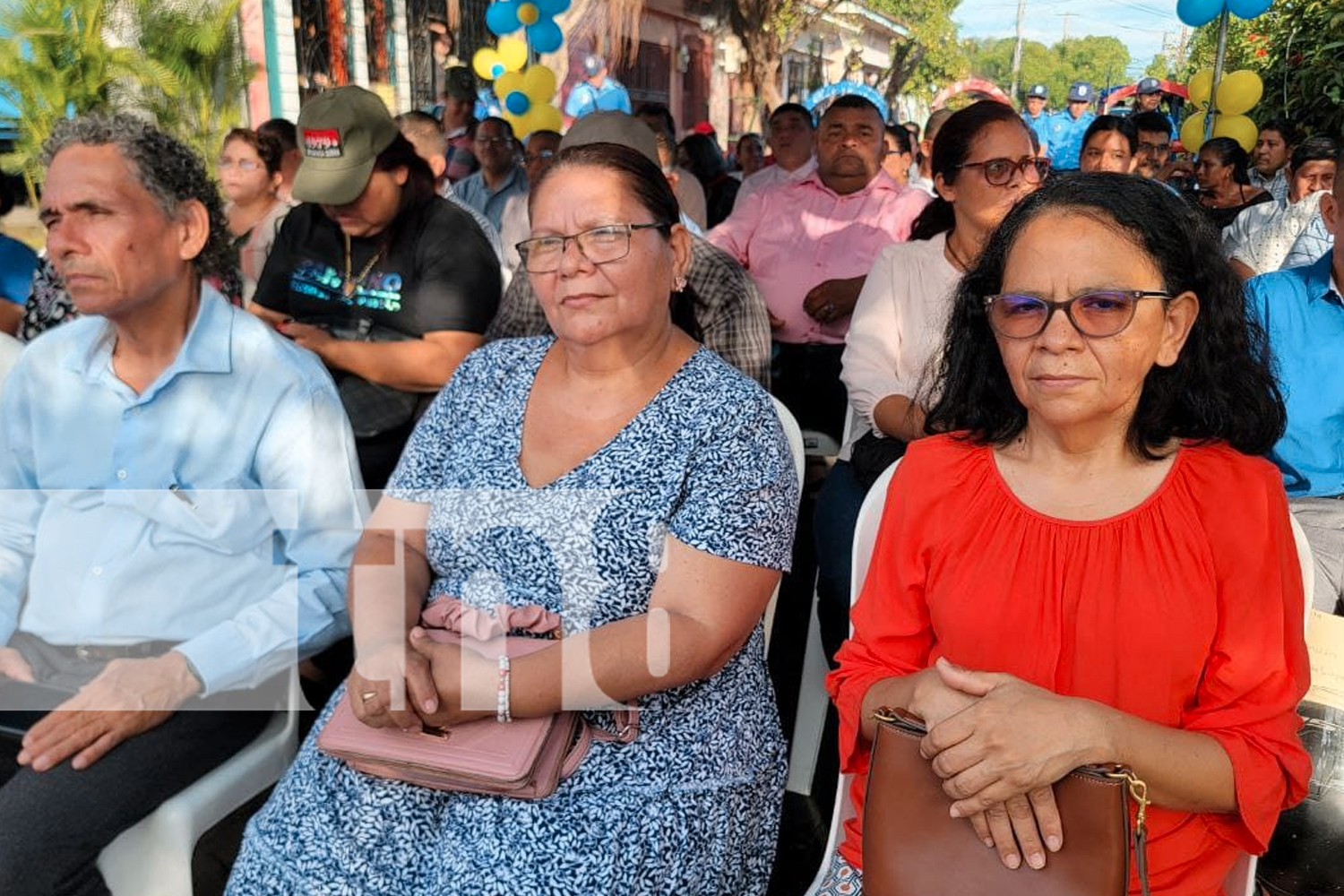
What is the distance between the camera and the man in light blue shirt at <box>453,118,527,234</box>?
631 cm

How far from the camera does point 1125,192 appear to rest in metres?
1.39

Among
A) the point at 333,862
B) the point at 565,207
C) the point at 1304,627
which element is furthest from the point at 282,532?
the point at 1304,627

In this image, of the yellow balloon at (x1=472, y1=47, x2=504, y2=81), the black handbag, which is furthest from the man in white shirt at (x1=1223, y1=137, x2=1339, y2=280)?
the yellow balloon at (x1=472, y1=47, x2=504, y2=81)

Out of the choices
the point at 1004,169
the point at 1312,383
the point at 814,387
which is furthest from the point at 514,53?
the point at 1312,383

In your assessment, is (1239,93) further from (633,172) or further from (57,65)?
(57,65)

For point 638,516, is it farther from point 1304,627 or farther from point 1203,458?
point 1304,627

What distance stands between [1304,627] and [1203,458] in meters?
0.27

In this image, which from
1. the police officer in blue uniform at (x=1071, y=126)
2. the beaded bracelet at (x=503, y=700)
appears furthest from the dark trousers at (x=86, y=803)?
the police officer in blue uniform at (x=1071, y=126)

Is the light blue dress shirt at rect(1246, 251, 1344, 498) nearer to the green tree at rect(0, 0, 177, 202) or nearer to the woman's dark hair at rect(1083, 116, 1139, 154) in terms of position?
the woman's dark hair at rect(1083, 116, 1139, 154)

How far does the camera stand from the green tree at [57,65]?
28.7 ft

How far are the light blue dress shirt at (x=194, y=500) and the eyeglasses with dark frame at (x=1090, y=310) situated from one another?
128cm

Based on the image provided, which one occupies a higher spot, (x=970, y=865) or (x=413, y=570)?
Answer: (x=413, y=570)

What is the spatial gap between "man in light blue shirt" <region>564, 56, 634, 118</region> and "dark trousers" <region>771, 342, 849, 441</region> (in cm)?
541

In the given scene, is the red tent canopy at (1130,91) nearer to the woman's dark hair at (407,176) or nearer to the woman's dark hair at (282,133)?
the woman's dark hair at (282,133)
